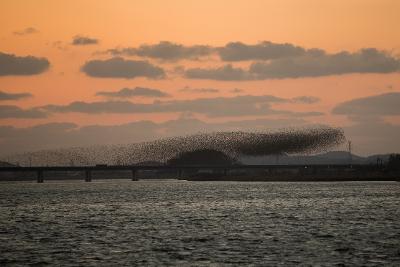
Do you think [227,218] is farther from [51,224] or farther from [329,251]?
[329,251]

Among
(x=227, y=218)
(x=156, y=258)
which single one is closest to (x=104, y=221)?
(x=227, y=218)

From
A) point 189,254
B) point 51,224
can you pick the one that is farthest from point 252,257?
point 51,224

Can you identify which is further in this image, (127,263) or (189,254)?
(189,254)

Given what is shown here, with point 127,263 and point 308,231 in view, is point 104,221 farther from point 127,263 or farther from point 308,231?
point 127,263

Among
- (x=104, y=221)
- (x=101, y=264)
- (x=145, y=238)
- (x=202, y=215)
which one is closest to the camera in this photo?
(x=101, y=264)

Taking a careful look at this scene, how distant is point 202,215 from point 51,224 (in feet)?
63.5

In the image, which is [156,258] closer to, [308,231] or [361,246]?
[361,246]

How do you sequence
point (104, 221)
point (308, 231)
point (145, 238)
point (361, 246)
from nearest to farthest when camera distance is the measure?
point (361, 246) → point (145, 238) → point (308, 231) → point (104, 221)

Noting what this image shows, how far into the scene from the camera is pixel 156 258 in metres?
48.6

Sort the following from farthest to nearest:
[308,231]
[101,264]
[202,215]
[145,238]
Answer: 1. [202,215]
2. [308,231]
3. [145,238]
4. [101,264]

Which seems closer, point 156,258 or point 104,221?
point 156,258

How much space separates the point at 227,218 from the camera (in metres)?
84.5

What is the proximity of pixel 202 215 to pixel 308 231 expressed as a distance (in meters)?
26.1

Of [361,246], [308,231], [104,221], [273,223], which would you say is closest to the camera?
[361,246]
